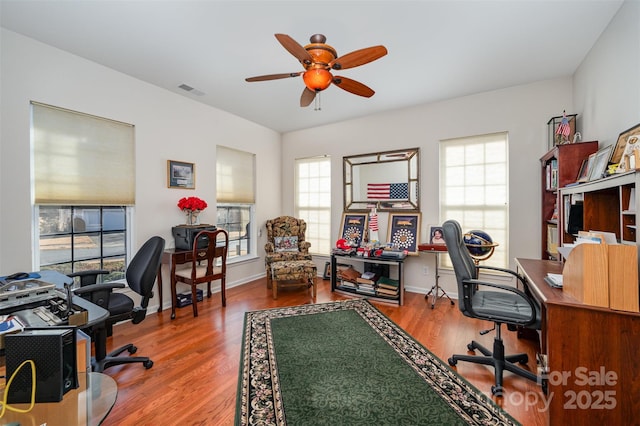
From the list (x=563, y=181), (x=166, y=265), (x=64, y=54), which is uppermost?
(x=64, y=54)

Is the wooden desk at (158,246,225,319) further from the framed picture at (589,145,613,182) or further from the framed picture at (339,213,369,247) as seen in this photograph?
the framed picture at (589,145,613,182)

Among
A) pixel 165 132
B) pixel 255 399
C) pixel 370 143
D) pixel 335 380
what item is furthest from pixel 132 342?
pixel 370 143

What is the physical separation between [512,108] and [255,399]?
4.21m

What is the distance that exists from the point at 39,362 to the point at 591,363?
2.51 metres

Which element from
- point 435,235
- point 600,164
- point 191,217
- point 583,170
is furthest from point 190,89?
point 583,170

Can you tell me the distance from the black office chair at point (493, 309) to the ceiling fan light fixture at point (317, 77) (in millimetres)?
1517

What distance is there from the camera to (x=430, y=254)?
12.7ft

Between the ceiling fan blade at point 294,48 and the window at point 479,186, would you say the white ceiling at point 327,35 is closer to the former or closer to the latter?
the ceiling fan blade at point 294,48

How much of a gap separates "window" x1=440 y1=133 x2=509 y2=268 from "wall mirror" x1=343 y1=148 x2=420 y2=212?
1.34 ft

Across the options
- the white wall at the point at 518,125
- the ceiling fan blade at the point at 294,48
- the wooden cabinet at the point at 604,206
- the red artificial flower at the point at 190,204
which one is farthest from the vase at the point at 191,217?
the wooden cabinet at the point at 604,206

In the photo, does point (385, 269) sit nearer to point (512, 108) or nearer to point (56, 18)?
point (512, 108)

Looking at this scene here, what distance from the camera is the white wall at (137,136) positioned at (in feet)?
7.36

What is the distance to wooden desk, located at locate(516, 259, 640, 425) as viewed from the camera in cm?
127

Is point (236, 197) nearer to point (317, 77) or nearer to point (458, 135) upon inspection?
point (317, 77)
